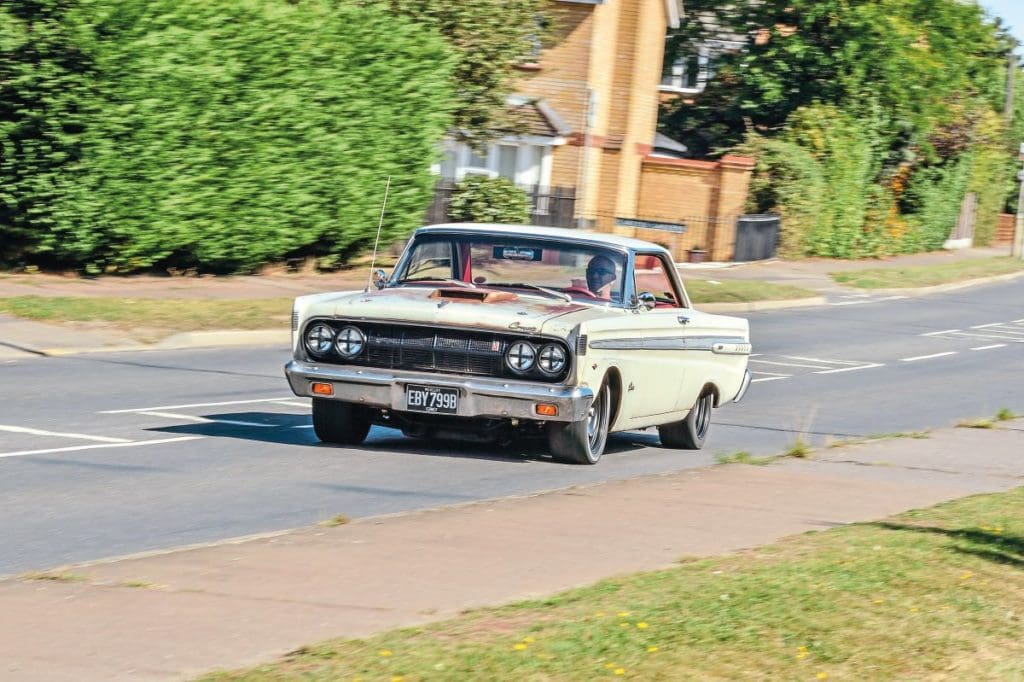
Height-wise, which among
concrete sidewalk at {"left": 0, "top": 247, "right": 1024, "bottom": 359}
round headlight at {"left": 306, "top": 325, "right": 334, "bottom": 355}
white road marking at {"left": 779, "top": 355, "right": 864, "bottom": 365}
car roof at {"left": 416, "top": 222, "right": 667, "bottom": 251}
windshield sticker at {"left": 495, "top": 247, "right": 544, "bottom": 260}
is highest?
car roof at {"left": 416, "top": 222, "right": 667, "bottom": 251}

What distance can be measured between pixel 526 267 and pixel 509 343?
1263mm

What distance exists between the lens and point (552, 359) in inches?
424

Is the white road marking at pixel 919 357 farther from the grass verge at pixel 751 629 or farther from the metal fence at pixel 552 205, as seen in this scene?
the metal fence at pixel 552 205

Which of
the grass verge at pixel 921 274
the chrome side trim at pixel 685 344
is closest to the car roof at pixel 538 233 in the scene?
the chrome side trim at pixel 685 344

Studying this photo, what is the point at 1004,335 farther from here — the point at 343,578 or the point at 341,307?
the point at 343,578

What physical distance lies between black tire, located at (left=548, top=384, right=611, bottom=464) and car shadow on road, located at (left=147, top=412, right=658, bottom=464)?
0.27 meters

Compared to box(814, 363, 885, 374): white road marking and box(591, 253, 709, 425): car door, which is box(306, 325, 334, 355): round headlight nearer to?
box(591, 253, 709, 425): car door

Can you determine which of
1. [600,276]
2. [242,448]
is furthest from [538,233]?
[242,448]

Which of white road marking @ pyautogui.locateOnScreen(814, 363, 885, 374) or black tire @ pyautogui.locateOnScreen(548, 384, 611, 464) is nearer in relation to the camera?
black tire @ pyautogui.locateOnScreen(548, 384, 611, 464)

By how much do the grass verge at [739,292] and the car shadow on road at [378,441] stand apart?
52.8 ft

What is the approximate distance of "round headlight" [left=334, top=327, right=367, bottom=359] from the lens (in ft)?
36.2

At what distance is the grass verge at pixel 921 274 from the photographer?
39312 mm

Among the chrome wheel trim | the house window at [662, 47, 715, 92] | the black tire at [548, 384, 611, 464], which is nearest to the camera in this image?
the black tire at [548, 384, 611, 464]

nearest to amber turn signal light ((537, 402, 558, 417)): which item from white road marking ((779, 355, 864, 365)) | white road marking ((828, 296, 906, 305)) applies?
white road marking ((779, 355, 864, 365))
